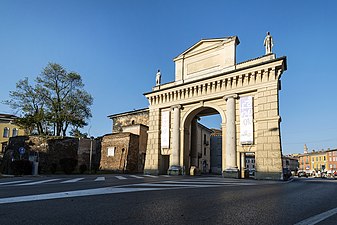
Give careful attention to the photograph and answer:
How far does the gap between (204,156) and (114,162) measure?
1940 centimetres

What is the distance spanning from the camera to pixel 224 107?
68.3 feet

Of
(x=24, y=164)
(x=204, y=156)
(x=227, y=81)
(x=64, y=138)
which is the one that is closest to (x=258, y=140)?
(x=227, y=81)

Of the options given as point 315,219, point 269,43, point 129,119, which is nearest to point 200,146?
point 129,119

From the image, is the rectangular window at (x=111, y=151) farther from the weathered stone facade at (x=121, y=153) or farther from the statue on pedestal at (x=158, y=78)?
the statue on pedestal at (x=158, y=78)

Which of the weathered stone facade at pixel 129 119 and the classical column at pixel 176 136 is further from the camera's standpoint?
the weathered stone facade at pixel 129 119

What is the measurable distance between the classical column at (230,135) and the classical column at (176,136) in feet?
17.4

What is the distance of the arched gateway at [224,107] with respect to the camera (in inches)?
702

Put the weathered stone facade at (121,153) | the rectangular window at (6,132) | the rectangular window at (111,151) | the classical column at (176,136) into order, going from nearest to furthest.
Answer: the classical column at (176,136) < the weathered stone facade at (121,153) < the rectangular window at (111,151) < the rectangular window at (6,132)

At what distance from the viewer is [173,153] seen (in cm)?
2316

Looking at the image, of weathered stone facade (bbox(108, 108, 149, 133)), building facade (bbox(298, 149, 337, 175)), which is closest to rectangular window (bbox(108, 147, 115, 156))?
weathered stone facade (bbox(108, 108, 149, 133))

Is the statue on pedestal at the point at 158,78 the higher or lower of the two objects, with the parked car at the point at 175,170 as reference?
higher

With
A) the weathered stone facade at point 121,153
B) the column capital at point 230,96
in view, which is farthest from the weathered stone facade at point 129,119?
the column capital at point 230,96

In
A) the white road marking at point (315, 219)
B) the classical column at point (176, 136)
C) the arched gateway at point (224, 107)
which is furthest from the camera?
the classical column at point (176, 136)

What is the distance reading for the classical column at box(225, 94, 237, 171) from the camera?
62.6 ft
